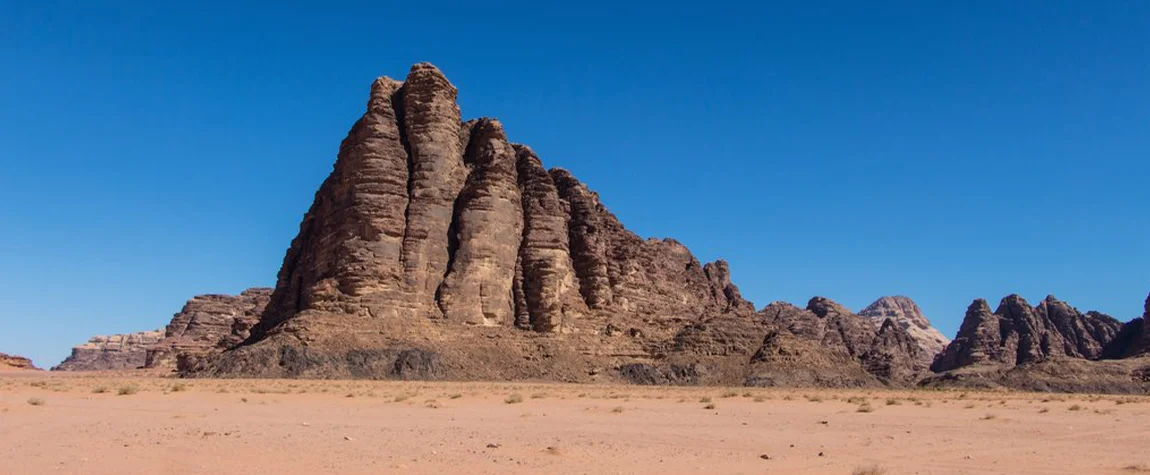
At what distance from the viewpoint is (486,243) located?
67562mm

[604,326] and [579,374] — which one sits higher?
[604,326]

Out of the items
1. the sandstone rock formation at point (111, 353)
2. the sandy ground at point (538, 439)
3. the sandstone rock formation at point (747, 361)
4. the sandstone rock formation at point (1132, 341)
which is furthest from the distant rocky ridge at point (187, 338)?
the sandstone rock formation at point (1132, 341)

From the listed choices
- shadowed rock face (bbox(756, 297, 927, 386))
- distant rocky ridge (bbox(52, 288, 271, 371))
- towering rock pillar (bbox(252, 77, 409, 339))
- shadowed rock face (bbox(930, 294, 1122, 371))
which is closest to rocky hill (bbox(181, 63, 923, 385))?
towering rock pillar (bbox(252, 77, 409, 339))

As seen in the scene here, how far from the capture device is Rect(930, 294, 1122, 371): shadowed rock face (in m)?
125

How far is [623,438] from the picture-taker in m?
15.4

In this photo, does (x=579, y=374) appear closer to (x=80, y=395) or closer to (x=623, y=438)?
(x=80, y=395)

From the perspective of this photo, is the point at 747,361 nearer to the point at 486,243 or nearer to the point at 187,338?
the point at 486,243

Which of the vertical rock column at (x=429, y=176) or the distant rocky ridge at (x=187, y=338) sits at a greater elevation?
the vertical rock column at (x=429, y=176)

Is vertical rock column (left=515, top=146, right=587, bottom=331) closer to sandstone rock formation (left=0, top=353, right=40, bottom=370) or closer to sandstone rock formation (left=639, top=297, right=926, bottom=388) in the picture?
sandstone rock formation (left=639, top=297, right=926, bottom=388)

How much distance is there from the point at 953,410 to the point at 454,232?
156 ft

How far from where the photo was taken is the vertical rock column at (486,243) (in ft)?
213

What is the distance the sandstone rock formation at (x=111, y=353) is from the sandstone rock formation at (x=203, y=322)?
34352 millimetres

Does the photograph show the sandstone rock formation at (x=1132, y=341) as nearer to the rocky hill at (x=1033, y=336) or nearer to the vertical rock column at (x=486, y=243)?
the rocky hill at (x=1033, y=336)

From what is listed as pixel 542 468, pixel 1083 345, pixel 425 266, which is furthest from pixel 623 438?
pixel 1083 345
